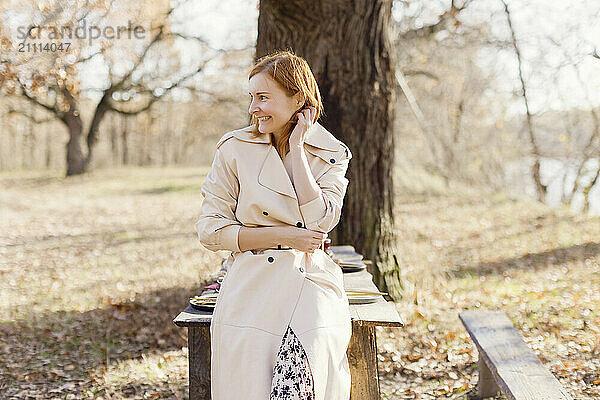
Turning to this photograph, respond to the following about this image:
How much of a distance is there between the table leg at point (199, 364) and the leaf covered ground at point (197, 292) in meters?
1.13

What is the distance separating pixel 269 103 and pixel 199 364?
141 centimetres

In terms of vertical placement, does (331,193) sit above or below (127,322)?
above

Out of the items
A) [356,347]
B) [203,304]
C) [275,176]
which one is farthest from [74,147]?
[275,176]

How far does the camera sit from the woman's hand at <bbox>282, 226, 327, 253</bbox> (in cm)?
281

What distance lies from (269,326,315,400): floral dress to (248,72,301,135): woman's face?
931 millimetres

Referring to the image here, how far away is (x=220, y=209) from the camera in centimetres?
288

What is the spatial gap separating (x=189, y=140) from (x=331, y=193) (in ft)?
114

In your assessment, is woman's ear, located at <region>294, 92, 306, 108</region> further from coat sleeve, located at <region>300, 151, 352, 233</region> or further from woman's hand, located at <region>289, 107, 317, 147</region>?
coat sleeve, located at <region>300, 151, 352, 233</region>

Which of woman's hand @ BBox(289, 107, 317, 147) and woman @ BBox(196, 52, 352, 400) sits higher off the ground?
woman's hand @ BBox(289, 107, 317, 147)

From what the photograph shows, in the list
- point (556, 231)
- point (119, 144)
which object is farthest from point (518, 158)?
point (119, 144)

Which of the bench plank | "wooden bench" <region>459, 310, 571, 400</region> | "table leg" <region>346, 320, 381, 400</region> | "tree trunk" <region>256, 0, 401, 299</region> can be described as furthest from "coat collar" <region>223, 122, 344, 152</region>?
"tree trunk" <region>256, 0, 401, 299</region>

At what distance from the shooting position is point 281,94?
2.87 metres

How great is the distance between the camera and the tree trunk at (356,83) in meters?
5.54

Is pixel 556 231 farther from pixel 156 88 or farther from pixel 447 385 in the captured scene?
pixel 156 88
